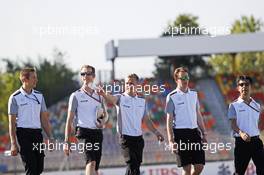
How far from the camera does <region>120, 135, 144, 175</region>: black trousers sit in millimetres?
12566

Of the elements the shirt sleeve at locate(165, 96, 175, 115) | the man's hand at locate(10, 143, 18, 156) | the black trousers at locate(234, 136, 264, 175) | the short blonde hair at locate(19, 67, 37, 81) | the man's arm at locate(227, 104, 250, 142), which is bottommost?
the black trousers at locate(234, 136, 264, 175)

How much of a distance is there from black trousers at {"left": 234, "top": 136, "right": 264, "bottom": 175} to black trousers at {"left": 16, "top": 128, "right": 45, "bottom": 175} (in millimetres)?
2952

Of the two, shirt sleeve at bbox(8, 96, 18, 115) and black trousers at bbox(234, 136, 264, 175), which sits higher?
shirt sleeve at bbox(8, 96, 18, 115)

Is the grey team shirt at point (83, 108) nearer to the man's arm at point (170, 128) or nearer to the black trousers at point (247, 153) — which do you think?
the man's arm at point (170, 128)

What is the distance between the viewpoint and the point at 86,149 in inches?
478

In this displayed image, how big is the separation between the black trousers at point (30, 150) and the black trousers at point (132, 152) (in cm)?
132

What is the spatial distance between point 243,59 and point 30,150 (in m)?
35.6

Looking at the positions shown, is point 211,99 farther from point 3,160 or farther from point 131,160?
point 131,160

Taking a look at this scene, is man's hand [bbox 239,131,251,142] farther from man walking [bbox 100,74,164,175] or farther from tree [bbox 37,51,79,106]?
tree [bbox 37,51,79,106]

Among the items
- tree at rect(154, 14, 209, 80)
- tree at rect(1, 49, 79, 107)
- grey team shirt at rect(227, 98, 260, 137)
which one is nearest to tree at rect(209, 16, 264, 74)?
tree at rect(154, 14, 209, 80)

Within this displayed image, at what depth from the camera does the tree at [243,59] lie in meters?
44.2

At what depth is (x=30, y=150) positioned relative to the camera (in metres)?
11.9

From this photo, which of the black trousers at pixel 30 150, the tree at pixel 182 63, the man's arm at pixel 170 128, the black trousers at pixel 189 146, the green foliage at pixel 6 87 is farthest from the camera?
the tree at pixel 182 63

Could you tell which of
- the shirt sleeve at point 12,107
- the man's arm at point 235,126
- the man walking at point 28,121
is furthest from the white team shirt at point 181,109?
the shirt sleeve at point 12,107
